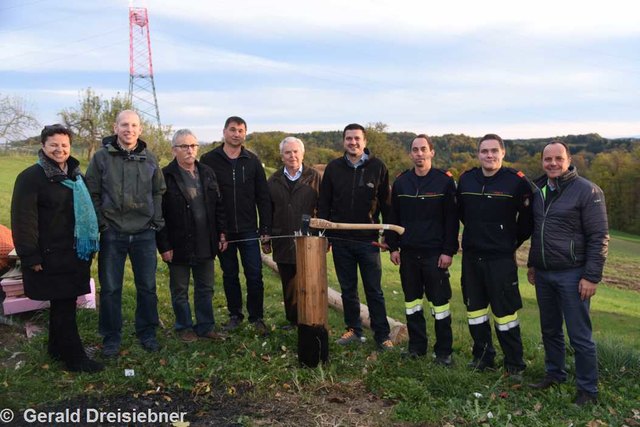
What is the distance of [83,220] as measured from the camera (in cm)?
485

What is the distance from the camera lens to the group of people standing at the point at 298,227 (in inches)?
185

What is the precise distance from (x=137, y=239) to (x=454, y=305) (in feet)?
25.4

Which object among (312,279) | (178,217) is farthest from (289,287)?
(178,217)

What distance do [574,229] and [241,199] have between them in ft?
11.6

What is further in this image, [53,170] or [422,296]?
[422,296]

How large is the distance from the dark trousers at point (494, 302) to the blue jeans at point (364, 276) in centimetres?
101

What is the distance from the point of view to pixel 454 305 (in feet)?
36.6

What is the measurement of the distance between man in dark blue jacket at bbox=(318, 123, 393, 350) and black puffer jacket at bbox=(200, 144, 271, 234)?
0.74 meters

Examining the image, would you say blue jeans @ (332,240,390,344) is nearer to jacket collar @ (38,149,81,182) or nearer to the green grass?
the green grass

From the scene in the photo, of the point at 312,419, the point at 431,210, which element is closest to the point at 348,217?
the point at 431,210

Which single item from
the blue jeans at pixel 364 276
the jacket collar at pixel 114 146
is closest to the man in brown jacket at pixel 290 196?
the blue jeans at pixel 364 276

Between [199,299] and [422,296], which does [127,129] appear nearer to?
[199,299]

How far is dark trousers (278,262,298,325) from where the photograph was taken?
652cm


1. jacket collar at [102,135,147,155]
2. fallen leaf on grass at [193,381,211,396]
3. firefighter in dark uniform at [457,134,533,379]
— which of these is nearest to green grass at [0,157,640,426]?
fallen leaf on grass at [193,381,211,396]
